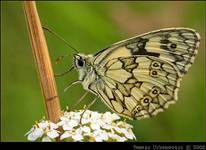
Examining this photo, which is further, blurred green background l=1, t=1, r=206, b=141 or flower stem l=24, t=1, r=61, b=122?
blurred green background l=1, t=1, r=206, b=141

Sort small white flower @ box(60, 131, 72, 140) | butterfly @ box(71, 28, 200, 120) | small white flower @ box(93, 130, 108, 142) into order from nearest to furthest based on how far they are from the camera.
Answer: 1. small white flower @ box(60, 131, 72, 140)
2. small white flower @ box(93, 130, 108, 142)
3. butterfly @ box(71, 28, 200, 120)

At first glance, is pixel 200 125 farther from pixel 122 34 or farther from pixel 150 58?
pixel 150 58

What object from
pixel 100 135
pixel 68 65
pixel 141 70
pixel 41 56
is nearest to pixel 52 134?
pixel 100 135

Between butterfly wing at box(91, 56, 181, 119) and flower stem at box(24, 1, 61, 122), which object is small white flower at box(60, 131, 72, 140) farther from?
butterfly wing at box(91, 56, 181, 119)

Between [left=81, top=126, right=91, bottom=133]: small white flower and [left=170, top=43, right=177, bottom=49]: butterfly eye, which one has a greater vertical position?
[left=170, top=43, right=177, bottom=49]: butterfly eye

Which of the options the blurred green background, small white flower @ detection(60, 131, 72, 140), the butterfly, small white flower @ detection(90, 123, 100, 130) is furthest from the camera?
the blurred green background

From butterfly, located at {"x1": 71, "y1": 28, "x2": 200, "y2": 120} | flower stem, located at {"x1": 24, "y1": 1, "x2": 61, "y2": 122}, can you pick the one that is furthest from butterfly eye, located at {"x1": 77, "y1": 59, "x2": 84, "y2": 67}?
flower stem, located at {"x1": 24, "y1": 1, "x2": 61, "y2": 122}

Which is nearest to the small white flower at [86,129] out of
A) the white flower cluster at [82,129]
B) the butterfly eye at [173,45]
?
the white flower cluster at [82,129]

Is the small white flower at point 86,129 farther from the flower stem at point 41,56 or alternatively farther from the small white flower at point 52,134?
the flower stem at point 41,56
